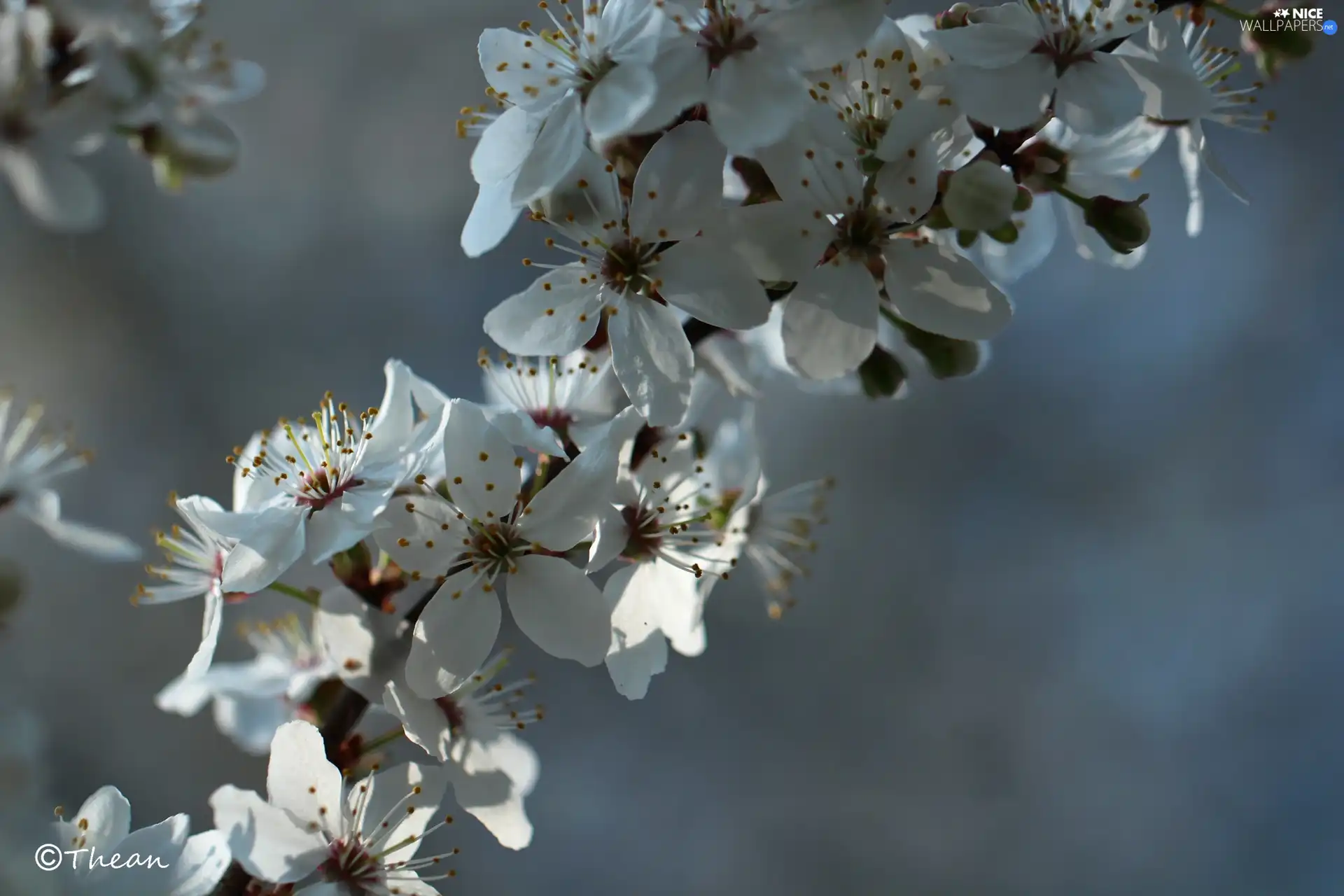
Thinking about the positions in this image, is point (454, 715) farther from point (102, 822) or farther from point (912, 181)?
point (912, 181)

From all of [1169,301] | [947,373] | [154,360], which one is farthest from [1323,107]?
[154,360]

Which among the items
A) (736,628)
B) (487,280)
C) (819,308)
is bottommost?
(736,628)

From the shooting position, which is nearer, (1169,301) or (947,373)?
(947,373)

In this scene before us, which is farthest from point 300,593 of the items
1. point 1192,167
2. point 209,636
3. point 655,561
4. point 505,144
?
point 1192,167

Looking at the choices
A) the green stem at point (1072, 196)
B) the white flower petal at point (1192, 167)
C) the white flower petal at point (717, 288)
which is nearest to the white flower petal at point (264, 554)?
the white flower petal at point (717, 288)

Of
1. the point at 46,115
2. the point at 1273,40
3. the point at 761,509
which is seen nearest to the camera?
the point at 46,115

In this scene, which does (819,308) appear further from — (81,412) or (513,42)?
(81,412)

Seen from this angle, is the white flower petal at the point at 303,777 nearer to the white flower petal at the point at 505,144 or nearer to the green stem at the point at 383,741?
the green stem at the point at 383,741
